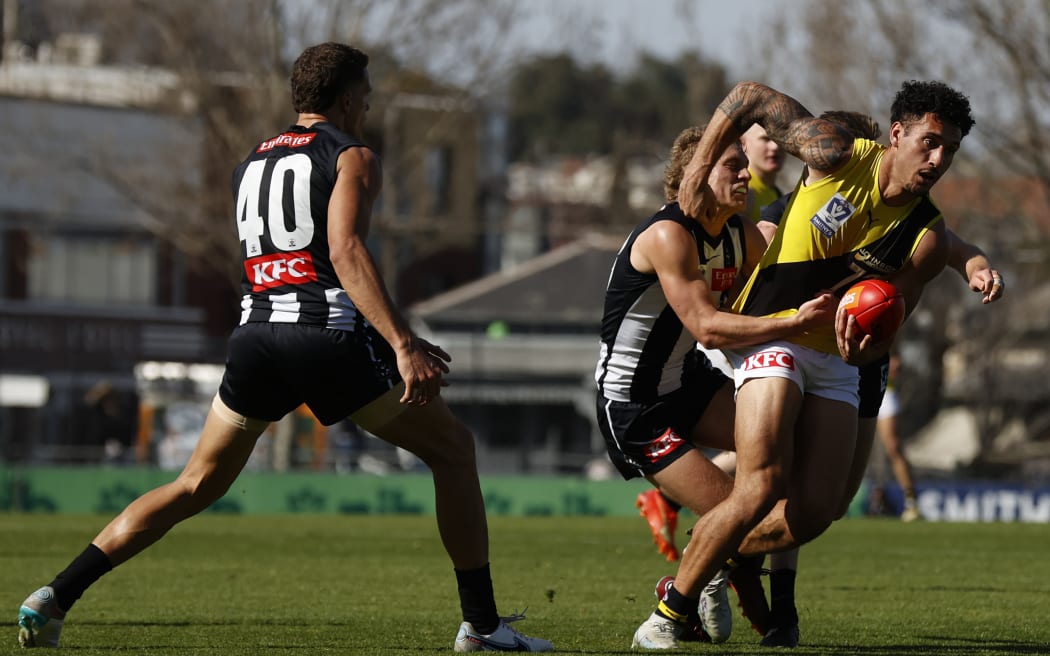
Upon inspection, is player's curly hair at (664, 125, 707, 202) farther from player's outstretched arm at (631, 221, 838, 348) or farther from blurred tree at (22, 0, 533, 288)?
blurred tree at (22, 0, 533, 288)

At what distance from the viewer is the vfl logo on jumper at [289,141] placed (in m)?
6.68

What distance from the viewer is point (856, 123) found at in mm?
7812

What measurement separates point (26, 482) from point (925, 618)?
17164mm

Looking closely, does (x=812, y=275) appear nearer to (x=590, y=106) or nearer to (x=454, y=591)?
(x=454, y=591)

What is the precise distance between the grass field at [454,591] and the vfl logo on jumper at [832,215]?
68.5 inches

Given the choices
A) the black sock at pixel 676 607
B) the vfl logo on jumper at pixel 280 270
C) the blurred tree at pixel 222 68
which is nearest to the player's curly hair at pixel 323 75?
the vfl logo on jumper at pixel 280 270

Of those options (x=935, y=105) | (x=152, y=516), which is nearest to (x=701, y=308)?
(x=935, y=105)

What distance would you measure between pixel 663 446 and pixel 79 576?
2.49 m

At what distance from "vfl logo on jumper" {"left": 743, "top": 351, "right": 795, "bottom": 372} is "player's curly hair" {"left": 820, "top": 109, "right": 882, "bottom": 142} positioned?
1.00 meters

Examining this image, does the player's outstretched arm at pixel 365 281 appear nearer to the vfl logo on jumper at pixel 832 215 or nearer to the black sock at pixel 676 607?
the black sock at pixel 676 607

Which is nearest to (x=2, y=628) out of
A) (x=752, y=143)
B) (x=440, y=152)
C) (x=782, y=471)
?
(x=782, y=471)

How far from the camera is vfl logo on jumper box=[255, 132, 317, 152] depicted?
21.9ft

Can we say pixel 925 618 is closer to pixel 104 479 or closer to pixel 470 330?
pixel 104 479

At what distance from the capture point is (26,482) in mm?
23500
